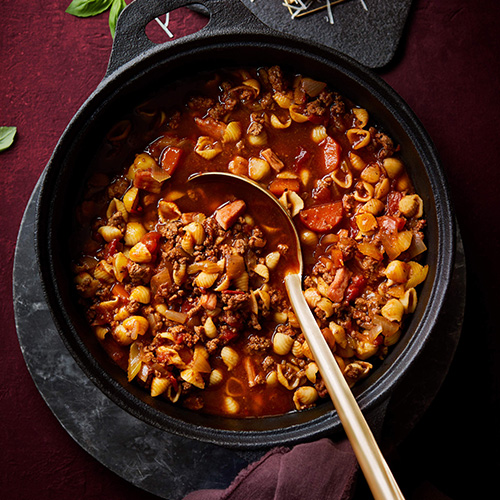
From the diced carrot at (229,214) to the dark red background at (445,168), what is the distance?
120cm

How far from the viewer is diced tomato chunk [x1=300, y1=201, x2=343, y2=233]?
286 centimetres

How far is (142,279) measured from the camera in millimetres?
2816

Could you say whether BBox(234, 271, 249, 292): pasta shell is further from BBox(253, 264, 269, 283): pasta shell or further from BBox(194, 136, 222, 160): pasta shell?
BBox(194, 136, 222, 160): pasta shell

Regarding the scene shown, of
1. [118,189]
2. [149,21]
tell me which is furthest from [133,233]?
[149,21]

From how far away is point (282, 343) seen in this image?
2.81 metres

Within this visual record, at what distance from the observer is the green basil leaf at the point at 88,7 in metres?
3.27

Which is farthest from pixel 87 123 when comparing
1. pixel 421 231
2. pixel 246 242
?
pixel 421 231

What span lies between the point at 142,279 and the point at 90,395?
71cm

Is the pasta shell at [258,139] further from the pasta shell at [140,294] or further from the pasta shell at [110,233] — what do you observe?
the pasta shell at [140,294]

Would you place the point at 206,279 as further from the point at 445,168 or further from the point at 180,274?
the point at 445,168

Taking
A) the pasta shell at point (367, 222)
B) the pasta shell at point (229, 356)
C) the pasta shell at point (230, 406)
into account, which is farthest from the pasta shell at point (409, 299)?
the pasta shell at point (230, 406)

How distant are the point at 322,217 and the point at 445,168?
3.15 ft

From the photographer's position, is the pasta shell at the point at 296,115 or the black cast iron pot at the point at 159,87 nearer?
the black cast iron pot at the point at 159,87

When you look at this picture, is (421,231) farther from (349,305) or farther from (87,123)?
(87,123)
